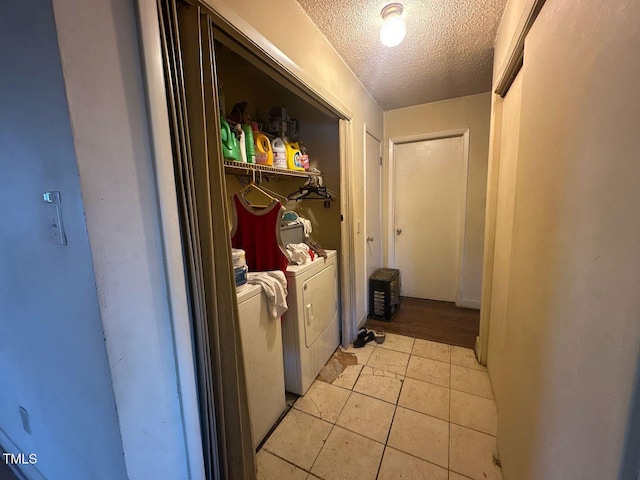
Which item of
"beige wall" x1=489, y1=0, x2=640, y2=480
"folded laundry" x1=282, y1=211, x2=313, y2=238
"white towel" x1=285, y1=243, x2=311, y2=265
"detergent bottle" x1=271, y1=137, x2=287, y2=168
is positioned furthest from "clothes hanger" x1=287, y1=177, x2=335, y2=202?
"beige wall" x1=489, y1=0, x2=640, y2=480

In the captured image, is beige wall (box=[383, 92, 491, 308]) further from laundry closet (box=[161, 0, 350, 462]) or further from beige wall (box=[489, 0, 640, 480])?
beige wall (box=[489, 0, 640, 480])

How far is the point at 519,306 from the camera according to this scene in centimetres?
102

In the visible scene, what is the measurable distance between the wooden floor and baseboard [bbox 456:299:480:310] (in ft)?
0.16

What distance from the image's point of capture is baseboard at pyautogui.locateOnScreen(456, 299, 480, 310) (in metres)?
2.95

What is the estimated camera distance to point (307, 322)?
5.70 feet

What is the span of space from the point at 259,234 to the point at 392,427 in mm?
1396

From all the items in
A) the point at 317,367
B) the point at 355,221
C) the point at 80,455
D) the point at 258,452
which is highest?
the point at 355,221

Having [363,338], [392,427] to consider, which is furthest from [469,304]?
[392,427]

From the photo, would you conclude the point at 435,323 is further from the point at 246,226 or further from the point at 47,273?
the point at 47,273

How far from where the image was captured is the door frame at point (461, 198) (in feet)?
9.14

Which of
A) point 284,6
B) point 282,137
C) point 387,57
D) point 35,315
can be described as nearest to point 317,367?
point 35,315

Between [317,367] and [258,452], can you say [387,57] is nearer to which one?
[317,367]

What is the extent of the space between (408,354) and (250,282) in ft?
5.09

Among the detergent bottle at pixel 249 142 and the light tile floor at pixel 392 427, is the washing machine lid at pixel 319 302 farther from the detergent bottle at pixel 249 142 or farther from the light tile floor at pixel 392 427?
the detergent bottle at pixel 249 142
